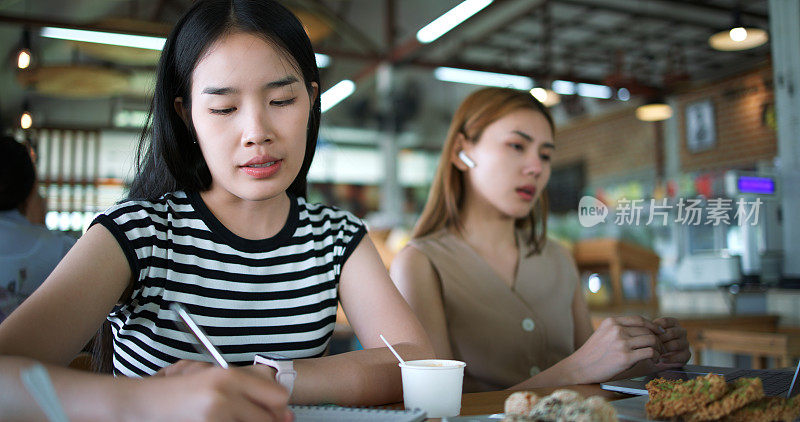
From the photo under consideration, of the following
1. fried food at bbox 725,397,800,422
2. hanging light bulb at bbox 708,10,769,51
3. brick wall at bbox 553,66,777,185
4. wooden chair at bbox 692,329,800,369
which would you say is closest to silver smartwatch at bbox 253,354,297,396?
fried food at bbox 725,397,800,422

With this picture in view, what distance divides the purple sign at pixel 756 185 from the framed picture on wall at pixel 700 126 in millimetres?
7240

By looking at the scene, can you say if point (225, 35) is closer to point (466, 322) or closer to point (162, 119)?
point (162, 119)

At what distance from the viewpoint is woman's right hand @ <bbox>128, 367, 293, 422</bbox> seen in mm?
622

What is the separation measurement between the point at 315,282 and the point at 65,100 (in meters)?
1.89

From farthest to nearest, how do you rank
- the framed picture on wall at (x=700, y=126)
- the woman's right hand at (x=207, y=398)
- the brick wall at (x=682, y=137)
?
the framed picture on wall at (x=700, y=126) → the brick wall at (x=682, y=137) → the woman's right hand at (x=207, y=398)

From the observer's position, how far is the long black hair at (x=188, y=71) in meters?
1.11

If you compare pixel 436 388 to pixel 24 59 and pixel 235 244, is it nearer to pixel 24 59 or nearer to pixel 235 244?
pixel 235 244

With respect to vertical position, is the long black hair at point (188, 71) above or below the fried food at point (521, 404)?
above

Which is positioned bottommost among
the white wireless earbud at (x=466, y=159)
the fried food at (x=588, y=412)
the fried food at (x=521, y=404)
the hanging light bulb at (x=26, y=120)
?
the fried food at (x=521, y=404)

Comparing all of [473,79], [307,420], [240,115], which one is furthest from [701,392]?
[473,79]

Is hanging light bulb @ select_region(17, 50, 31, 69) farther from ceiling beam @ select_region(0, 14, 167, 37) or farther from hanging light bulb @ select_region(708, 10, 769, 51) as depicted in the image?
hanging light bulb @ select_region(708, 10, 769, 51)

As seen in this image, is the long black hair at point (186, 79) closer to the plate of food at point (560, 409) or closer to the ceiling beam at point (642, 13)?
the plate of food at point (560, 409)

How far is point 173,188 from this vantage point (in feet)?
3.95

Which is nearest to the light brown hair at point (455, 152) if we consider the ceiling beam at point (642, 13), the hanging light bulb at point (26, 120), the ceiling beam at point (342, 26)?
the hanging light bulb at point (26, 120)
